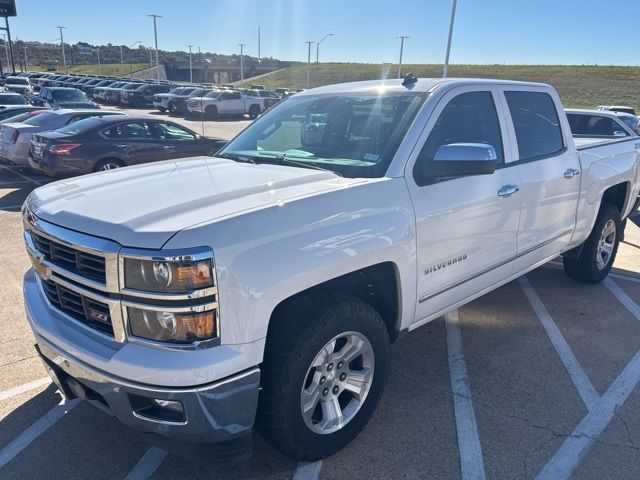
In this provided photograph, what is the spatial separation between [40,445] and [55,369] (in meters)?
0.67

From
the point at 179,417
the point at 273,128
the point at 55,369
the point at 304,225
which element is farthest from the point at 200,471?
the point at 273,128

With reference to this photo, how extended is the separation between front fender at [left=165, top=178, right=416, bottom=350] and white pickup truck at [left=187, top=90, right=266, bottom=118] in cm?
2921

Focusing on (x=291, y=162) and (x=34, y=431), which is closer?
(x=34, y=431)

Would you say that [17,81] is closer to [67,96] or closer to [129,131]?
[67,96]

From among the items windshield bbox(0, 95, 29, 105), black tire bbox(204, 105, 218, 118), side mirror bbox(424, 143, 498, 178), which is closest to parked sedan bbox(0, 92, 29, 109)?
windshield bbox(0, 95, 29, 105)

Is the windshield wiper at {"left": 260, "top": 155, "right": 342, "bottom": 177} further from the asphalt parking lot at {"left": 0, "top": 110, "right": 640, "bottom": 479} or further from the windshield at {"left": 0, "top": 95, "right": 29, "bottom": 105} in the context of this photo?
the windshield at {"left": 0, "top": 95, "right": 29, "bottom": 105}

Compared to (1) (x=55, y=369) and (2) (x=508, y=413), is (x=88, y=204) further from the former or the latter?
(2) (x=508, y=413)

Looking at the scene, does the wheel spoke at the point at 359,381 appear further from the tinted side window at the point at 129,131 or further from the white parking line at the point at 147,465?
the tinted side window at the point at 129,131

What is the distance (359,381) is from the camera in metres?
2.97

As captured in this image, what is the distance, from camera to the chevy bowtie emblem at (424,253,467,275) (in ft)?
10.2

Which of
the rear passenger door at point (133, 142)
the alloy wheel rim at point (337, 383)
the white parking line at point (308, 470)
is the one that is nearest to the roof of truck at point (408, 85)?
the alloy wheel rim at point (337, 383)

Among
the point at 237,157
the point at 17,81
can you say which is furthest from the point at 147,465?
the point at 17,81

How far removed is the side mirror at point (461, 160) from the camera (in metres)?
2.99

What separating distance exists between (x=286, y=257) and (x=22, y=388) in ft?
7.88
